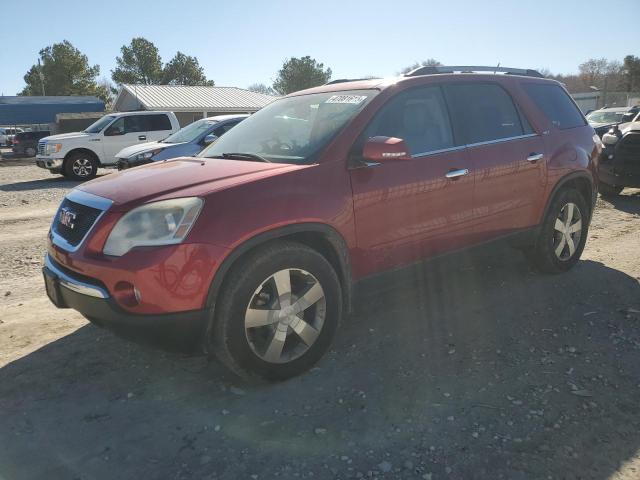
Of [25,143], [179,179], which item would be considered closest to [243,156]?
[179,179]

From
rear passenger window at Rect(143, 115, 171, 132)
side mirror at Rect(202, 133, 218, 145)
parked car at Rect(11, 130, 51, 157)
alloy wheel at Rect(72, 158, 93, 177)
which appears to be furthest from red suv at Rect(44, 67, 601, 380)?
parked car at Rect(11, 130, 51, 157)

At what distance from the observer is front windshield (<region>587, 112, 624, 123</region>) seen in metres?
17.8

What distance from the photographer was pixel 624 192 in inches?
399

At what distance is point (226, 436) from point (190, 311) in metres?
0.67

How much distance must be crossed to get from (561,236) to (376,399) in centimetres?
289

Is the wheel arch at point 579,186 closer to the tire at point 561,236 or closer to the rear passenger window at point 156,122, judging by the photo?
the tire at point 561,236

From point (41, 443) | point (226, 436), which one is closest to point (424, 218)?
point (226, 436)

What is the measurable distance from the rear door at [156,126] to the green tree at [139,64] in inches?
1951

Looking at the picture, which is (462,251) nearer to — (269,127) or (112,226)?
(269,127)

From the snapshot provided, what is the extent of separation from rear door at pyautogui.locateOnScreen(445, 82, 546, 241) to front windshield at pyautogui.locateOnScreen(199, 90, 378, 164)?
2.98ft

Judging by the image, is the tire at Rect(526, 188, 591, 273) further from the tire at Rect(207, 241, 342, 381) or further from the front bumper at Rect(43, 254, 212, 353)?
the front bumper at Rect(43, 254, 212, 353)

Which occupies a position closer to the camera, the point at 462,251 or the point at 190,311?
the point at 190,311

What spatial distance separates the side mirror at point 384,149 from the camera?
3111 millimetres

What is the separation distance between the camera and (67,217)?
10.3 ft
